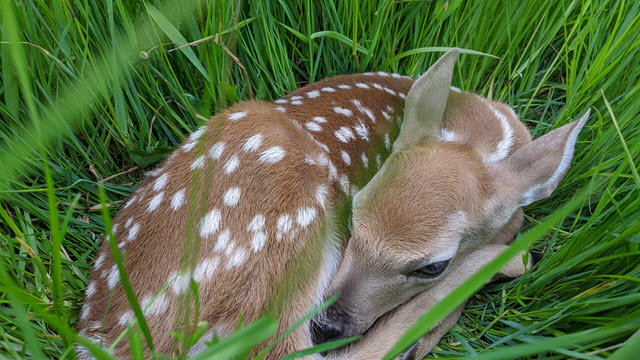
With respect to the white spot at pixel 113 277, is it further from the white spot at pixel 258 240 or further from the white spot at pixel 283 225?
the white spot at pixel 283 225

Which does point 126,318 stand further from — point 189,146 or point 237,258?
point 189,146

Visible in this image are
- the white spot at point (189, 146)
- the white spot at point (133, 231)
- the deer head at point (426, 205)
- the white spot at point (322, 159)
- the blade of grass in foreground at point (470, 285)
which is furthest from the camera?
the white spot at point (322, 159)

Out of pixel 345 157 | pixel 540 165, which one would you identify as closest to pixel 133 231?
pixel 345 157

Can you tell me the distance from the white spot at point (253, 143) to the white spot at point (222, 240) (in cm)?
36

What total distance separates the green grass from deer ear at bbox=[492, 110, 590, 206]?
0.47 feet

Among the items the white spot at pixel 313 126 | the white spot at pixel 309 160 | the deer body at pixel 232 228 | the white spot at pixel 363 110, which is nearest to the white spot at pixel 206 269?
the deer body at pixel 232 228

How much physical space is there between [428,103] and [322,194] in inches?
25.0

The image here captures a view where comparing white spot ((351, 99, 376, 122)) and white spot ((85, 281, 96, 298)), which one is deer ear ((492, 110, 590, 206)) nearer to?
white spot ((351, 99, 376, 122))

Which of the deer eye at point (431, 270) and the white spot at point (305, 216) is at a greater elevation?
the white spot at point (305, 216)

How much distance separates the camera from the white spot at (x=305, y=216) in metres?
2.07

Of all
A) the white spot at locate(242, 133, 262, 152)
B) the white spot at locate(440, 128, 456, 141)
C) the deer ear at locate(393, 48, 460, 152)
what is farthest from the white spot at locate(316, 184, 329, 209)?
the white spot at locate(440, 128, 456, 141)

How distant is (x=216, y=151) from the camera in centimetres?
207

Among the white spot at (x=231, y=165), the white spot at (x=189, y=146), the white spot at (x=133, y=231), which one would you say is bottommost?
the white spot at (x=133, y=231)

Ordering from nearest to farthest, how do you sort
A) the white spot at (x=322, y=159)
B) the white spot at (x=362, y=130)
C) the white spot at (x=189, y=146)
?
1. the white spot at (x=189, y=146)
2. the white spot at (x=322, y=159)
3. the white spot at (x=362, y=130)
